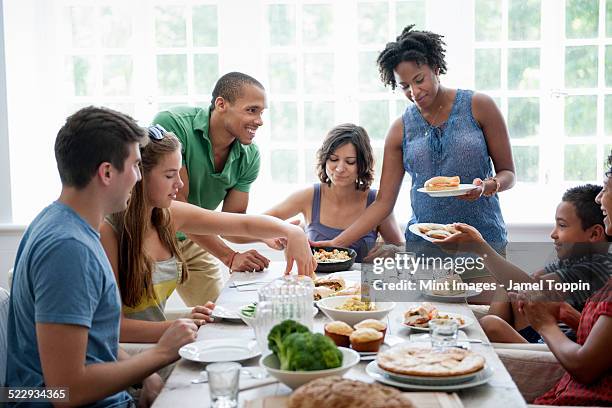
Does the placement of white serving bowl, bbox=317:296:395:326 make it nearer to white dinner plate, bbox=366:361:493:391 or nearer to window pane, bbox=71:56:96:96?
white dinner plate, bbox=366:361:493:391

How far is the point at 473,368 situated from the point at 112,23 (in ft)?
12.6

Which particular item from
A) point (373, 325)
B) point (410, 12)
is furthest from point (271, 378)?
point (410, 12)

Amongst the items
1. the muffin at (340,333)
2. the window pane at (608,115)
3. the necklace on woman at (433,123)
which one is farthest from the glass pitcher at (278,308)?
the window pane at (608,115)

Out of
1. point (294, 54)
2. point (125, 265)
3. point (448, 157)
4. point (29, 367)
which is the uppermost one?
point (294, 54)

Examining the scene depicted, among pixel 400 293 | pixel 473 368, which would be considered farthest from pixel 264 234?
pixel 473 368

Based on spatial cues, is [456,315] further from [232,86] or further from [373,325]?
[232,86]

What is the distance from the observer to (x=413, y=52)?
3.19m

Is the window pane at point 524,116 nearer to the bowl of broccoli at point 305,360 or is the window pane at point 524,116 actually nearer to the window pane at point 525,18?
the window pane at point 525,18

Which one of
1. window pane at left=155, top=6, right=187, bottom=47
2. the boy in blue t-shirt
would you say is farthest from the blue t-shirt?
window pane at left=155, top=6, right=187, bottom=47

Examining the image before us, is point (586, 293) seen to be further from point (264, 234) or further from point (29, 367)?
point (29, 367)

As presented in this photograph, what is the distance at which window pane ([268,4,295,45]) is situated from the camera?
185 inches

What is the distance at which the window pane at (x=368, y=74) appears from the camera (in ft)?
15.5

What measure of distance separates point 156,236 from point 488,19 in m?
2.80

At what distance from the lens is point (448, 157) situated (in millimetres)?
3209
